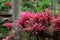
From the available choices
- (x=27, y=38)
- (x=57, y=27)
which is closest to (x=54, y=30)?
(x=57, y=27)

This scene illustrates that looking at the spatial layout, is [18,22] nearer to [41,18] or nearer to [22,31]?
[22,31]

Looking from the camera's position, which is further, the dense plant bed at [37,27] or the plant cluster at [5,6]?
the plant cluster at [5,6]

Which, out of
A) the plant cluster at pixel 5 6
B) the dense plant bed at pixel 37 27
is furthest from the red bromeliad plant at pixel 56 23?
the plant cluster at pixel 5 6

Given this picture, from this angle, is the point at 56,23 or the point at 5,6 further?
the point at 5,6

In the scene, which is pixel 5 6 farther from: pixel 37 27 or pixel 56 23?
pixel 56 23

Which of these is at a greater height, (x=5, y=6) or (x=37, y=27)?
(x=37, y=27)

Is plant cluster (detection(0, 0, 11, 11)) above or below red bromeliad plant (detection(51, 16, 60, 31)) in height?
below

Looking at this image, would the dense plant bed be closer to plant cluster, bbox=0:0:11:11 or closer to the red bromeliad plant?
the red bromeliad plant

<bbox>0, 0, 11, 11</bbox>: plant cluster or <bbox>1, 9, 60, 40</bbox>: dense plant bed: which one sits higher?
<bbox>1, 9, 60, 40</bbox>: dense plant bed

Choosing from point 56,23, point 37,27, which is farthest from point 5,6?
point 56,23

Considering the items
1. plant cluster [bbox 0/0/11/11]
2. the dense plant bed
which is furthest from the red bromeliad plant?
plant cluster [bbox 0/0/11/11]

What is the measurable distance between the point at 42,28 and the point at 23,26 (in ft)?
1.42

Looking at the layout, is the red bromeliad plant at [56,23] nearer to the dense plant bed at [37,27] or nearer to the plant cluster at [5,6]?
the dense plant bed at [37,27]

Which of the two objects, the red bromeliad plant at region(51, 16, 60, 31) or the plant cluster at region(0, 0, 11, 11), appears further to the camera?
the plant cluster at region(0, 0, 11, 11)
